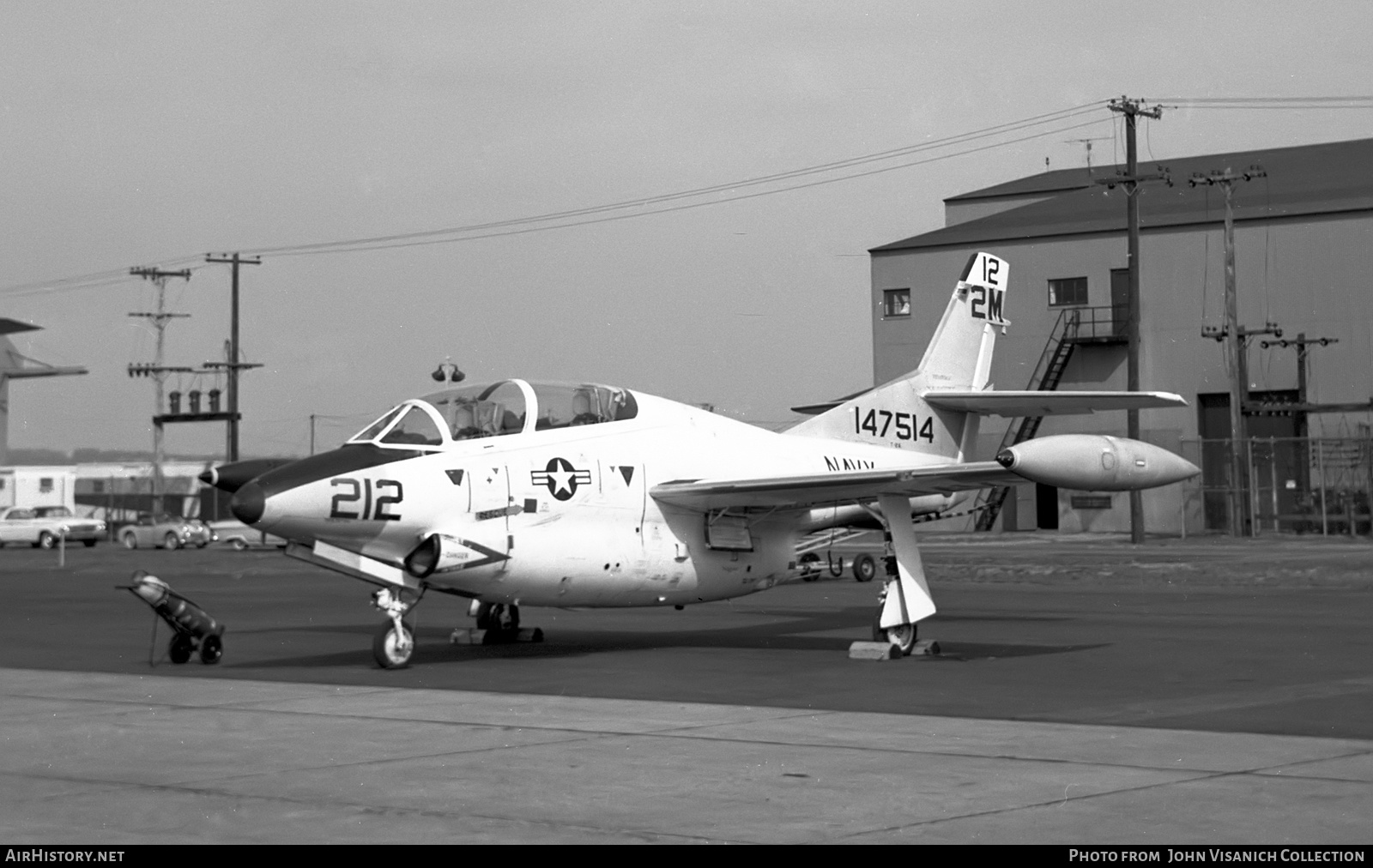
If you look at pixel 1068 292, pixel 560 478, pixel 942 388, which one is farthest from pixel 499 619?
pixel 1068 292

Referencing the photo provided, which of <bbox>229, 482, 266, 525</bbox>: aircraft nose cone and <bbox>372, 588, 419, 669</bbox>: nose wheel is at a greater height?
<bbox>229, 482, 266, 525</bbox>: aircraft nose cone

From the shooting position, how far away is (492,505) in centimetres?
1585

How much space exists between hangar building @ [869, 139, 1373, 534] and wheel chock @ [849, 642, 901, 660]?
115 ft

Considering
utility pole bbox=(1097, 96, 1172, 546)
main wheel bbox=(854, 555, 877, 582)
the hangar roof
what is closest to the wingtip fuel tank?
main wheel bbox=(854, 555, 877, 582)

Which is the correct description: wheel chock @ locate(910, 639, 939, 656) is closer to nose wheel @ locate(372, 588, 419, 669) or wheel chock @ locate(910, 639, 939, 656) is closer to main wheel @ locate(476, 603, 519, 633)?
main wheel @ locate(476, 603, 519, 633)

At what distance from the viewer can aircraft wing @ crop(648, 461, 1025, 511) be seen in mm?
15867

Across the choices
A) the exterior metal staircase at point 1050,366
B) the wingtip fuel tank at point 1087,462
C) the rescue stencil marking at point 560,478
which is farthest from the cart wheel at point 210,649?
the exterior metal staircase at point 1050,366

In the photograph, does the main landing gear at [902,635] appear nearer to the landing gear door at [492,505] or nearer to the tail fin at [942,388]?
the landing gear door at [492,505]

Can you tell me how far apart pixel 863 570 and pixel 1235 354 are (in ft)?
80.0

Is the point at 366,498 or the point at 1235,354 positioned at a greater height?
the point at 1235,354

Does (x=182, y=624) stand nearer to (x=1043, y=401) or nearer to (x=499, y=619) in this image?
(x=499, y=619)

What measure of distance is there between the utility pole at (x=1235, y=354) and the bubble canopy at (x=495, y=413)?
36373mm

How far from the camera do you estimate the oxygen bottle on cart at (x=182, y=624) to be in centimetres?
1600
